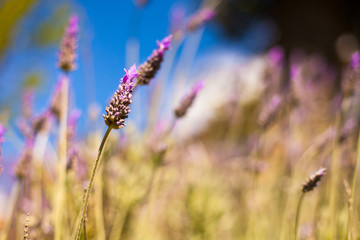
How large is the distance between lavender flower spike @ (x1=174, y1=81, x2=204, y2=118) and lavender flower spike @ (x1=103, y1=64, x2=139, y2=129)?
237 mm

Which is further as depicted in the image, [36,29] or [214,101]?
[36,29]

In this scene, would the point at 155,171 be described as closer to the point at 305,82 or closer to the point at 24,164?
the point at 24,164

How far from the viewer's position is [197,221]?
0.91 m

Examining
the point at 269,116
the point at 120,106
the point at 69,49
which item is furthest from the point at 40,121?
the point at 269,116

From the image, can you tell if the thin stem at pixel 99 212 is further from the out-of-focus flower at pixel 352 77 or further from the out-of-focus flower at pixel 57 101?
the out-of-focus flower at pixel 352 77

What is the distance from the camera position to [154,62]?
39cm

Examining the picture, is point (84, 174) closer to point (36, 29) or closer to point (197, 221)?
point (197, 221)

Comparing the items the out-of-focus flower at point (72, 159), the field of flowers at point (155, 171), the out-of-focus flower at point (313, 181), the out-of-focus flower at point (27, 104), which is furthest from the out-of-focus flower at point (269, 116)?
the out-of-focus flower at point (27, 104)

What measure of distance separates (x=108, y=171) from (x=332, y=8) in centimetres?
504

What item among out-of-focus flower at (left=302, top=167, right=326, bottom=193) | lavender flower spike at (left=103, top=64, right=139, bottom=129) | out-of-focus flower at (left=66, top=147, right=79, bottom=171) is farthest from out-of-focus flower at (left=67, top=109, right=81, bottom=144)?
out-of-focus flower at (left=302, top=167, right=326, bottom=193)

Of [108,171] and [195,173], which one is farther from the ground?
[195,173]

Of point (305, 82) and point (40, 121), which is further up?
point (305, 82)

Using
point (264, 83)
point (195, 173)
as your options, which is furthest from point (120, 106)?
point (195, 173)

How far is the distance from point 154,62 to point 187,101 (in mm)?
143
